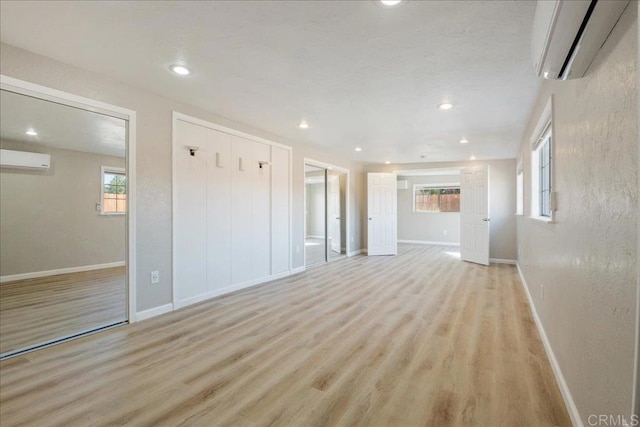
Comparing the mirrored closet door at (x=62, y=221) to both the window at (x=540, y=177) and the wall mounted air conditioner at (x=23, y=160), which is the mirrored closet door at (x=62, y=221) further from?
the window at (x=540, y=177)

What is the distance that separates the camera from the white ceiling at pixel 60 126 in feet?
8.82

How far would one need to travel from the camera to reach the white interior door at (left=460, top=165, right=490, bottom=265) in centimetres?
616

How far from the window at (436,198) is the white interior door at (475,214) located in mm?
2881

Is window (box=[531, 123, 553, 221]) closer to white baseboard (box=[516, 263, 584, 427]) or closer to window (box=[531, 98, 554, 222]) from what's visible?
window (box=[531, 98, 554, 222])

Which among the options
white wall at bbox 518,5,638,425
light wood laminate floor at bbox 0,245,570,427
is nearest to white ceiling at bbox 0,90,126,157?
light wood laminate floor at bbox 0,245,570,427

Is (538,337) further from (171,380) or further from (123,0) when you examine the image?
(123,0)

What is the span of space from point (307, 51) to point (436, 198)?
8327 mm

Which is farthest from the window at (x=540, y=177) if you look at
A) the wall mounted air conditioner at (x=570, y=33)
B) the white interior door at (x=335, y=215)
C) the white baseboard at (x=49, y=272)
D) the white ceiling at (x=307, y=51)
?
the white baseboard at (x=49, y=272)

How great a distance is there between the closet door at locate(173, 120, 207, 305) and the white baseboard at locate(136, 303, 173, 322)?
0.41 feet

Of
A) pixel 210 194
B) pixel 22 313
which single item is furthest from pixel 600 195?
pixel 22 313

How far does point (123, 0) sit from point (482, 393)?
316 centimetres

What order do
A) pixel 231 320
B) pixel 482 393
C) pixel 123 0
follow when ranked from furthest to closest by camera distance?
pixel 231 320, pixel 482 393, pixel 123 0

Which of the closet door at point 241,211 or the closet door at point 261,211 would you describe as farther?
the closet door at point 261,211

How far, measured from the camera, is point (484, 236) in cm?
616
